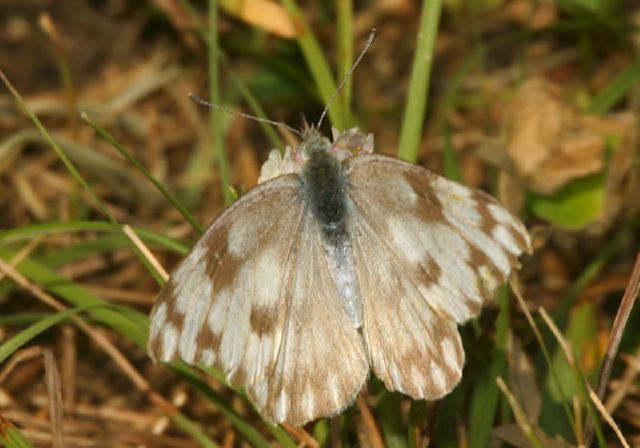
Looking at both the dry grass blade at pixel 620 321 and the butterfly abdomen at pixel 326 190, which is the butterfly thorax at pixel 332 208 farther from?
the dry grass blade at pixel 620 321

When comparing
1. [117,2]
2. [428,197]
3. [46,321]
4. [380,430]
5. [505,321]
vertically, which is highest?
[117,2]

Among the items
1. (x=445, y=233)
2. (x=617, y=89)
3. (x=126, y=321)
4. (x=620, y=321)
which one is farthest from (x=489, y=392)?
(x=617, y=89)

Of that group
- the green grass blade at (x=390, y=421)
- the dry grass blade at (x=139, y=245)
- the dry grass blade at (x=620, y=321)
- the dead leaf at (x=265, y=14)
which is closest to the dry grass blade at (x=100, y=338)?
the dry grass blade at (x=139, y=245)

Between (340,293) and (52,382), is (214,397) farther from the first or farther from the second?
(340,293)

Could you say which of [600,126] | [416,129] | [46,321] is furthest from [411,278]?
[600,126]

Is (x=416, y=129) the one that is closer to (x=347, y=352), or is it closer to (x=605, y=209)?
(x=347, y=352)

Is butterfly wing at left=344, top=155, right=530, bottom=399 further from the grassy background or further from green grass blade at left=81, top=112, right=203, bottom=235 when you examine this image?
green grass blade at left=81, top=112, right=203, bottom=235
